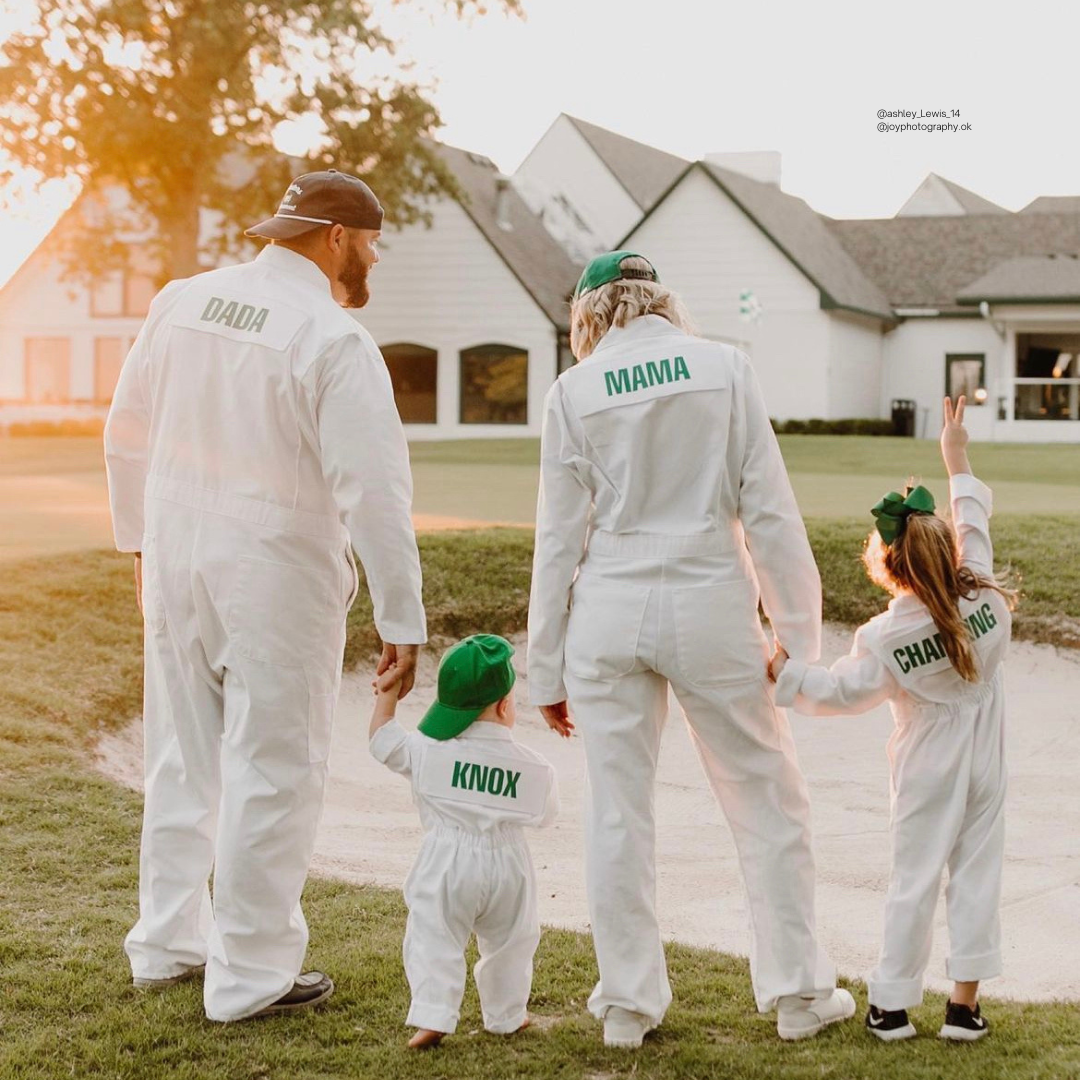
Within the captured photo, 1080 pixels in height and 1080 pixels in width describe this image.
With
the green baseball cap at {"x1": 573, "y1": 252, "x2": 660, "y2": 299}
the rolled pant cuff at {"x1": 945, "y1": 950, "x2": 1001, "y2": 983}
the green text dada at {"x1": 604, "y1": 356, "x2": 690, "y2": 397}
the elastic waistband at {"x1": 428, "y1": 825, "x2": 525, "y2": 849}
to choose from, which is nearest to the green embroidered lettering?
the green text dada at {"x1": 604, "y1": 356, "x2": 690, "y2": 397}

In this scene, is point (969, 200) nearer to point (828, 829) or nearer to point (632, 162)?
point (632, 162)

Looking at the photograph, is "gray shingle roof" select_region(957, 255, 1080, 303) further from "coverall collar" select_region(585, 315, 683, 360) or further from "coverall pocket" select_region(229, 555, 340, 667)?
"coverall pocket" select_region(229, 555, 340, 667)

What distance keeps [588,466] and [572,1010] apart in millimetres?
1591

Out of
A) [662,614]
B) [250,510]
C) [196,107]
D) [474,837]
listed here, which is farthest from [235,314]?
[196,107]

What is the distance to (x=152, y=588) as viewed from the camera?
4.24 metres

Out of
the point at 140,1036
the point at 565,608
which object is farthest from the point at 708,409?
the point at 140,1036

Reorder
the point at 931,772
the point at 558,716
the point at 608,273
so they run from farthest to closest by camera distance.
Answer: the point at 558,716 → the point at 608,273 → the point at 931,772

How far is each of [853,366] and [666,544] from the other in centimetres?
3239

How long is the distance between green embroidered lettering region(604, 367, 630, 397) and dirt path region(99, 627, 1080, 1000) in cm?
240

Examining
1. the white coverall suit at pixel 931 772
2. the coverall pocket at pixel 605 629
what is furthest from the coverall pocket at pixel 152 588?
the white coverall suit at pixel 931 772

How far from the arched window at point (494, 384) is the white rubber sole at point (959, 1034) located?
107 ft

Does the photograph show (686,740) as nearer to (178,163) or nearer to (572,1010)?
(572,1010)

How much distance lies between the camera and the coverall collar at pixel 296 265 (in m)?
4.21

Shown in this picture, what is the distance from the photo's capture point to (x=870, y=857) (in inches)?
271
